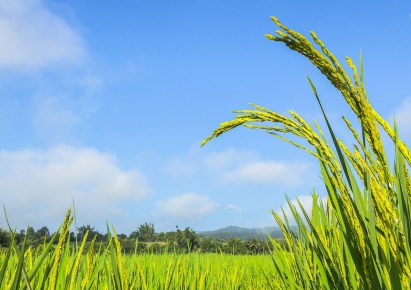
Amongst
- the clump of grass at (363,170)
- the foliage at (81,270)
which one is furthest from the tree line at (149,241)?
the clump of grass at (363,170)

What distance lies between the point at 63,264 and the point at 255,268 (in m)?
4.31

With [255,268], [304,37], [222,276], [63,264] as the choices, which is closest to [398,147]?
[304,37]

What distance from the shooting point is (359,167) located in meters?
0.88

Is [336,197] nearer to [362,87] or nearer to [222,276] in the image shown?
[362,87]

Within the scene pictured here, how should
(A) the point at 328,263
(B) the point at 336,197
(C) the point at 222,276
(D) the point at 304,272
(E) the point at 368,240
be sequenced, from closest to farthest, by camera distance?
(E) the point at 368,240
(B) the point at 336,197
(A) the point at 328,263
(D) the point at 304,272
(C) the point at 222,276

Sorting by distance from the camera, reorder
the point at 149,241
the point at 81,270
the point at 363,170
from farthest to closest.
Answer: the point at 149,241, the point at 81,270, the point at 363,170

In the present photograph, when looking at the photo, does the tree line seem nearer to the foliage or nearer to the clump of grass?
the foliage

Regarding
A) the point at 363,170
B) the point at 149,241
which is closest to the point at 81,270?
the point at 363,170

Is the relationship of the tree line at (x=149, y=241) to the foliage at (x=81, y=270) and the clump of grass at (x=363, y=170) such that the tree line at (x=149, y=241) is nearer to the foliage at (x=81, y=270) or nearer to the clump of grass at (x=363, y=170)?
the foliage at (x=81, y=270)

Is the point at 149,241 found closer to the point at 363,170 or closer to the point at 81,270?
the point at 81,270

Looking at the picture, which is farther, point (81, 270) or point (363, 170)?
point (81, 270)

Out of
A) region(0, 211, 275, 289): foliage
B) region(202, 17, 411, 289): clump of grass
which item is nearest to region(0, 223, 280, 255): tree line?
region(0, 211, 275, 289): foliage

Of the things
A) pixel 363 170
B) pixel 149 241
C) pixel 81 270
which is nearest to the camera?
pixel 363 170

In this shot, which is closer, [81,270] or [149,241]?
[81,270]
